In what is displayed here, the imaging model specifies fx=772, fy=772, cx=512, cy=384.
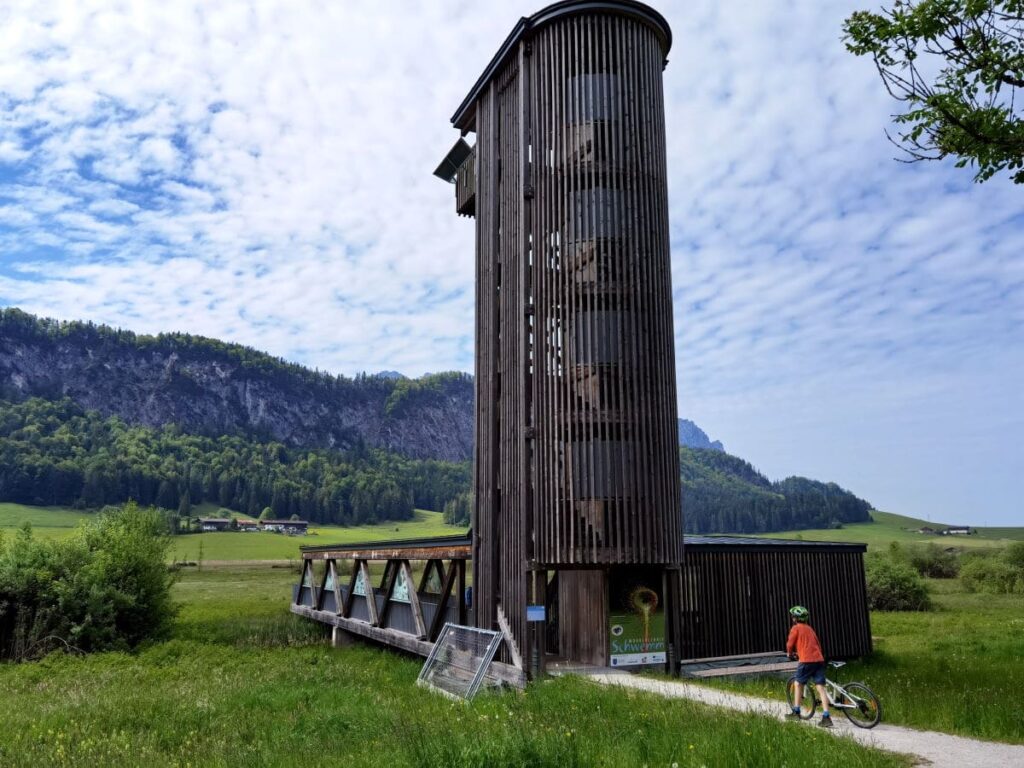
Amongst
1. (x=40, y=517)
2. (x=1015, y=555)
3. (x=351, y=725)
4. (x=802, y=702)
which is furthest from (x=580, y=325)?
(x=40, y=517)

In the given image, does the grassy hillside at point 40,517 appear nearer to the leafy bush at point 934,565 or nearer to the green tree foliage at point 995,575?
the leafy bush at point 934,565

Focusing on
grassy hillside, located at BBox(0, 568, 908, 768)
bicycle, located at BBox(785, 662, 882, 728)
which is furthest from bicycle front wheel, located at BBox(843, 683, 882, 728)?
grassy hillside, located at BBox(0, 568, 908, 768)

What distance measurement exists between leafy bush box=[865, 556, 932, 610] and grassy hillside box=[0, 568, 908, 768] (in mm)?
28913

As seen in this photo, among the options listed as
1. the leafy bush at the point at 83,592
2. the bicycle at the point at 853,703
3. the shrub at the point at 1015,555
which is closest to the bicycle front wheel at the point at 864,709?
the bicycle at the point at 853,703

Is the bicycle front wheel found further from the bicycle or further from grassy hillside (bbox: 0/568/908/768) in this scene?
grassy hillside (bbox: 0/568/908/768)

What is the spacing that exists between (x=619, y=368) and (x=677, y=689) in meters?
8.01

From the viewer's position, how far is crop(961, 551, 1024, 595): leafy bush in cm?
5125

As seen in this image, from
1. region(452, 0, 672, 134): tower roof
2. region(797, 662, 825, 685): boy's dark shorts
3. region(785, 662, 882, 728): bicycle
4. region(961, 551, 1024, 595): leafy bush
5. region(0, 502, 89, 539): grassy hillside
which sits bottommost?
region(961, 551, 1024, 595): leafy bush

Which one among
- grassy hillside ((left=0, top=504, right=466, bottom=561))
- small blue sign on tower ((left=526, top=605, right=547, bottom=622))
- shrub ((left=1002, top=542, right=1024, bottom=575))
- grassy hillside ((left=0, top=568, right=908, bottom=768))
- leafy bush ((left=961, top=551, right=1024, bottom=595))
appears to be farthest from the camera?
grassy hillside ((left=0, top=504, right=466, bottom=561))

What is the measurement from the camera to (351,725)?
13.0 meters

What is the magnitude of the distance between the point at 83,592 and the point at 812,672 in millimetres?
28871

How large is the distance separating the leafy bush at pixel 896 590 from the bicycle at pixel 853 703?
3300cm

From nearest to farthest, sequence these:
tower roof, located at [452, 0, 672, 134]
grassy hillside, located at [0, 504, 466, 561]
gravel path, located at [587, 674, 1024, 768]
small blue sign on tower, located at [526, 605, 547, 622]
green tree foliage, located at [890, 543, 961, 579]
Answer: gravel path, located at [587, 674, 1024, 768]
small blue sign on tower, located at [526, 605, 547, 622]
tower roof, located at [452, 0, 672, 134]
green tree foliage, located at [890, 543, 961, 579]
grassy hillside, located at [0, 504, 466, 561]

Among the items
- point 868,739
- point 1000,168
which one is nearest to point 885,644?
point 868,739
